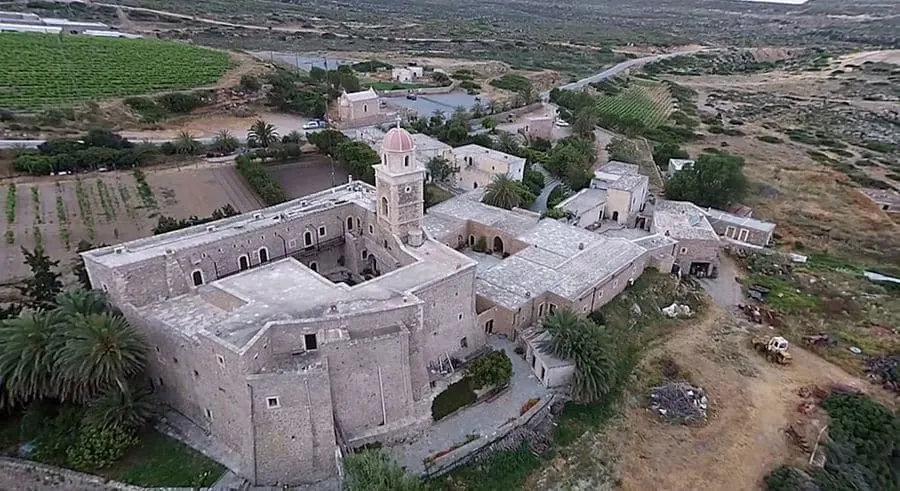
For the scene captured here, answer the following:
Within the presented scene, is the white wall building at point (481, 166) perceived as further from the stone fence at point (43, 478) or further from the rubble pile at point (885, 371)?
the stone fence at point (43, 478)

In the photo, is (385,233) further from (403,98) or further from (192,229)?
(403,98)

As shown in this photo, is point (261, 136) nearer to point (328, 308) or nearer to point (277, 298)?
point (277, 298)

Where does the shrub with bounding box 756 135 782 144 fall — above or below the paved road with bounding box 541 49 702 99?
below

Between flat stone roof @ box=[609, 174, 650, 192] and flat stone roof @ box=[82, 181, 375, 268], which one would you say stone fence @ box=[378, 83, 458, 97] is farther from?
flat stone roof @ box=[82, 181, 375, 268]

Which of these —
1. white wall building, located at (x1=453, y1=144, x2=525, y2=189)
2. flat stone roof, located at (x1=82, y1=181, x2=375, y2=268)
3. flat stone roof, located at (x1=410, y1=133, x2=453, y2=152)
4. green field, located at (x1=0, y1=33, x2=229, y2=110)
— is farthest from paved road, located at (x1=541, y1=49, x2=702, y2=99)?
flat stone roof, located at (x1=82, y1=181, x2=375, y2=268)

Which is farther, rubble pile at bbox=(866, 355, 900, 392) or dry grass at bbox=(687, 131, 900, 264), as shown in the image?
dry grass at bbox=(687, 131, 900, 264)

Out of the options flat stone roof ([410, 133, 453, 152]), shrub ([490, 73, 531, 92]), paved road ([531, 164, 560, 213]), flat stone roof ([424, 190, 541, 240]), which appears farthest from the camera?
shrub ([490, 73, 531, 92])
